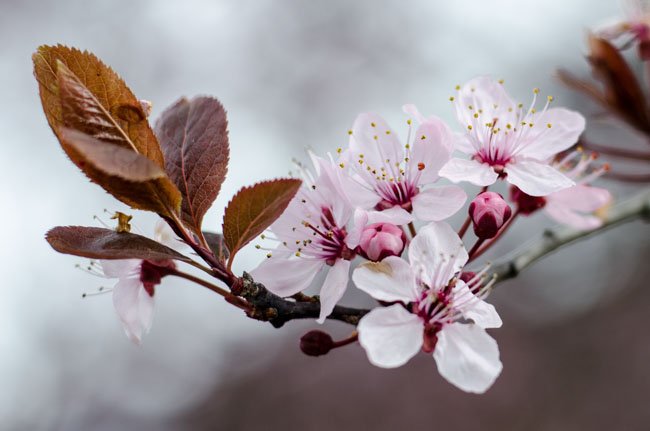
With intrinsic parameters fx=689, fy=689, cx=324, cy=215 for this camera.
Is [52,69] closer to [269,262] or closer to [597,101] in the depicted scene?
[269,262]

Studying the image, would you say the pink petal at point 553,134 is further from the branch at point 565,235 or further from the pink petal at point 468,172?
the branch at point 565,235

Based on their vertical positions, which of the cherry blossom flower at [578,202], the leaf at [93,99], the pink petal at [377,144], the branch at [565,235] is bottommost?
the branch at [565,235]

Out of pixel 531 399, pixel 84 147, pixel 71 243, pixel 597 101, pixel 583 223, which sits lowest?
pixel 531 399

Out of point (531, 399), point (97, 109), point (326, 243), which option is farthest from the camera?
point (531, 399)

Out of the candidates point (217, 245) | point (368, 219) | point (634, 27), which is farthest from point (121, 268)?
point (634, 27)

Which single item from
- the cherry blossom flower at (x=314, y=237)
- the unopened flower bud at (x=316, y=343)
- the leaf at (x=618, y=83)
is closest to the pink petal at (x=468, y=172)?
the cherry blossom flower at (x=314, y=237)

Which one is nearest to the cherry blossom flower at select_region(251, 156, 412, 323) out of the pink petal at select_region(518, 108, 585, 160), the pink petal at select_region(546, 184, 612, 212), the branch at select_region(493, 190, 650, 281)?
the pink petal at select_region(518, 108, 585, 160)

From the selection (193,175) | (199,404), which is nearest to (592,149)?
(193,175)
